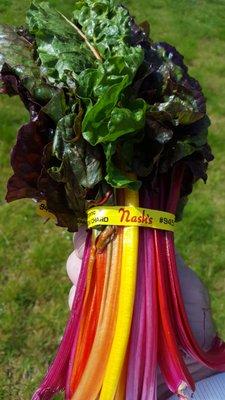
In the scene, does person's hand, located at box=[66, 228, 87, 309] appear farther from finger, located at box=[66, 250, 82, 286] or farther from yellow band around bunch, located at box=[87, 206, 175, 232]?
yellow band around bunch, located at box=[87, 206, 175, 232]

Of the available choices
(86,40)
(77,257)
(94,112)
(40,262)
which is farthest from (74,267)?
(40,262)

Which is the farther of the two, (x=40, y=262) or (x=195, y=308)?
(x=40, y=262)

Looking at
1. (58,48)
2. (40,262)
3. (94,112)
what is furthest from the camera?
(40,262)

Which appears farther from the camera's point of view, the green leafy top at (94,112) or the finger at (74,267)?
the finger at (74,267)

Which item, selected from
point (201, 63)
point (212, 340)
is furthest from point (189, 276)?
point (201, 63)

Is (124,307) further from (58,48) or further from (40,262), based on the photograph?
(40,262)

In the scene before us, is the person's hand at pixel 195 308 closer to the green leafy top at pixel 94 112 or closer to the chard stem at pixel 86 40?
the green leafy top at pixel 94 112

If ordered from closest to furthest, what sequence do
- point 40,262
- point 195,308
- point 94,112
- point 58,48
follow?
1. point 94,112
2. point 58,48
3. point 195,308
4. point 40,262

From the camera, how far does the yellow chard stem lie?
1615 mm

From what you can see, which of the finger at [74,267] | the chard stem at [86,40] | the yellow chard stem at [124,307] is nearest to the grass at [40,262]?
the finger at [74,267]

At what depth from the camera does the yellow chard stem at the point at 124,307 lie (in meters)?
1.62

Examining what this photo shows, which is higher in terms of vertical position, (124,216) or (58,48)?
(58,48)

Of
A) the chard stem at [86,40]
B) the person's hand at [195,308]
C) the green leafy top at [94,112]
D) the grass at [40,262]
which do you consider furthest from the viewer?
the grass at [40,262]

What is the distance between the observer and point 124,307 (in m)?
1.63
